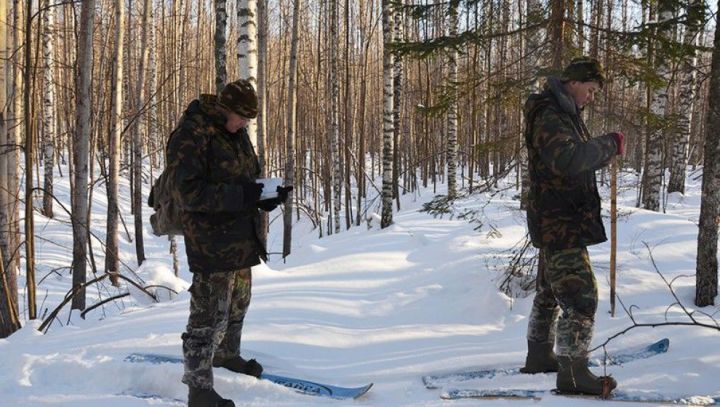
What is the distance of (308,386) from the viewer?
331cm

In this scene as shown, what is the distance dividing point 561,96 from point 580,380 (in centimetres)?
165

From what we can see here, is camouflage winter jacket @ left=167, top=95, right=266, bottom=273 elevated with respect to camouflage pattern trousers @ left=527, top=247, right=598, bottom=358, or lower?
elevated

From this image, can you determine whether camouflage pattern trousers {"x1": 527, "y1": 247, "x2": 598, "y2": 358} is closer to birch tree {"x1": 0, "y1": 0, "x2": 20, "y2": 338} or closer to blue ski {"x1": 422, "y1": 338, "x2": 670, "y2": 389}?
blue ski {"x1": 422, "y1": 338, "x2": 670, "y2": 389}

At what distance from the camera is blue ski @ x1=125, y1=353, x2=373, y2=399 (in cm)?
324

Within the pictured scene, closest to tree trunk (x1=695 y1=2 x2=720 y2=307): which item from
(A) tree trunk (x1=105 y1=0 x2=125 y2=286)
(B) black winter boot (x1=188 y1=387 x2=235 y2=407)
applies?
(B) black winter boot (x1=188 y1=387 x2=235 y2=407)

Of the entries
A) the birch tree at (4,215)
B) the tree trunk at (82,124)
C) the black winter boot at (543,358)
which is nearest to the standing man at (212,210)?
the black winter boot at (543,358)

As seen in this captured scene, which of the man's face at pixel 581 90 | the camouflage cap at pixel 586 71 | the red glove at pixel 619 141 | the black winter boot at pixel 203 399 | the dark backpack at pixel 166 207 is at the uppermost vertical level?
the camouflage cap at pixel 586 71

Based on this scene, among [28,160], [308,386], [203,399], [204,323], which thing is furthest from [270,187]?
[28,160]

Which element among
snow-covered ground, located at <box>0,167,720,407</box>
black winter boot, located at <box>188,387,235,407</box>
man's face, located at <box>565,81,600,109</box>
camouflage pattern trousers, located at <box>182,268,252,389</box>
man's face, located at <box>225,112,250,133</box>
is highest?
man's face, located at <box>565,81,600,109</box>

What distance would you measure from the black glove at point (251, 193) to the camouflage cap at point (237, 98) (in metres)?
0.40

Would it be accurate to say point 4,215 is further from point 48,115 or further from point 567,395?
point 48,115

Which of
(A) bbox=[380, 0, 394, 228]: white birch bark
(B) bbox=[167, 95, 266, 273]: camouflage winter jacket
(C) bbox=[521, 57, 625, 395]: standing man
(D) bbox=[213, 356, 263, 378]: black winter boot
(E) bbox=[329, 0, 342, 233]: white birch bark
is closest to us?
(B) bbox=[167, 95, 266, 273]: camouflage winter jacket

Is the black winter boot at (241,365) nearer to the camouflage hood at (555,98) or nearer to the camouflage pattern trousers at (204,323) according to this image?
the camouflage pattern trousers at (204,323)

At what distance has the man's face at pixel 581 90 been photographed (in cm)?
307
